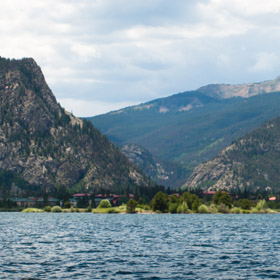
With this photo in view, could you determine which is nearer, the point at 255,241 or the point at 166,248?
the point at 166,248

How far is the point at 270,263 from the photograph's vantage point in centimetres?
8600

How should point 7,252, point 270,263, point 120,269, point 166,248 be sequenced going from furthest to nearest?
point 166,248 < point 7,252 < point 270,263 < point 120,269

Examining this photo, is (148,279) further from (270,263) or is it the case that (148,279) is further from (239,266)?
(270,263)

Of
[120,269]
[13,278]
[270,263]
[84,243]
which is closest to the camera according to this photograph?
[13,278]

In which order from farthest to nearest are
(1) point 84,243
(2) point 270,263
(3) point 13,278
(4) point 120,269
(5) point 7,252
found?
(1) point 84,243 → (5) point 7,252 → (2) point 270,263 → (4) point 120,269 → (3) point 13,278

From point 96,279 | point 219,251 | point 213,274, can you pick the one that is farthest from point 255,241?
point 96,279

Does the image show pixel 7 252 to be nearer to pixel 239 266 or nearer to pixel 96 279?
pixel 96 279

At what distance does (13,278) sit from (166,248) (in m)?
42.8

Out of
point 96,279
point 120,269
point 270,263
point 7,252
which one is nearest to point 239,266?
point 270,263

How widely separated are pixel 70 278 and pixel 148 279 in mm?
9700

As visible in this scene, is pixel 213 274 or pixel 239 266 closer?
pixel 213 274

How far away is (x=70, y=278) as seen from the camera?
232 feet

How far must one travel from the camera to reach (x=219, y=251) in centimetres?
10194

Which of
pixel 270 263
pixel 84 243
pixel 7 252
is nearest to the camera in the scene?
pixel 270 263
